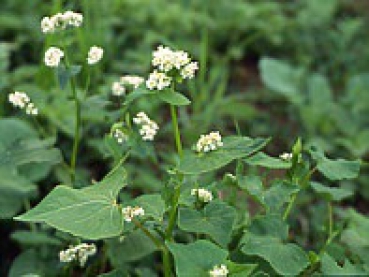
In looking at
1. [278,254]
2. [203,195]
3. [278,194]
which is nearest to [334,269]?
[278,254]

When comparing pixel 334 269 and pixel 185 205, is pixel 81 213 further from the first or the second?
pixel 334 269

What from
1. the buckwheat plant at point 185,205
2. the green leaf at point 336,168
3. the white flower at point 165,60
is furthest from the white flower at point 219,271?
the white flower at point 165,60

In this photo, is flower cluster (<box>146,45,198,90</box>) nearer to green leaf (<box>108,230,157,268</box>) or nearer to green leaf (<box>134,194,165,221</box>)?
green leaf (<box>134,194,165,221</box>)

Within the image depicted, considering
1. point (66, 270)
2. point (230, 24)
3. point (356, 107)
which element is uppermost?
point (230, 24)

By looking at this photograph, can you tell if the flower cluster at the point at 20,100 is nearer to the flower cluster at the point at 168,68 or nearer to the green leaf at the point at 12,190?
the green leaf at the point at 12,190

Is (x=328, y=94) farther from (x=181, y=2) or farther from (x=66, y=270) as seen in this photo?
(x=66, y=270)

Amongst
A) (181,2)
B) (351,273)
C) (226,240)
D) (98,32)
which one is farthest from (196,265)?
(181,2)

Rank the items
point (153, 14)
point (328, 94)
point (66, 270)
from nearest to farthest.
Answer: point (66, 270)
point (328, 94)
point (153, 14)
